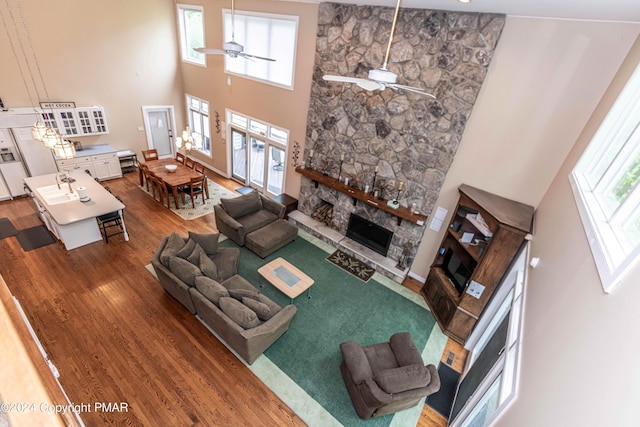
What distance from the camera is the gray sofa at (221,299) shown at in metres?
4.38

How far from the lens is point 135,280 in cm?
582

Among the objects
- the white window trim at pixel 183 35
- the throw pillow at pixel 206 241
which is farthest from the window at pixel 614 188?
the white window trim at pixel 183 35

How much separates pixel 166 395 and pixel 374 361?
3.05 m

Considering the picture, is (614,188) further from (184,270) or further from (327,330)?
(184,270)

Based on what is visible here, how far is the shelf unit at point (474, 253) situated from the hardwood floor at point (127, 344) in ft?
6.70

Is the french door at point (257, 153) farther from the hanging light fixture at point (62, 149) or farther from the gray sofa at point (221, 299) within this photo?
the hanging light fixture at point (62, 149)

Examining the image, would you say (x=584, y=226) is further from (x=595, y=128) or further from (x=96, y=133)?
(x=96, y=133)

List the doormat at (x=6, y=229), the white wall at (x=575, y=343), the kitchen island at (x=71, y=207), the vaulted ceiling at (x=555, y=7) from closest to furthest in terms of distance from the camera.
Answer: the white wall at (x=575, y=343), the vaulted ceiling at (x=555, y=7), the kitchen island at (x=71, y=207), the doormat at (x=6, y=229)

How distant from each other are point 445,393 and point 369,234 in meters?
3.68

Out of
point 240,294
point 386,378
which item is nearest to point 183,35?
point 240,294

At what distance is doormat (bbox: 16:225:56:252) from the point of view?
6340 mm

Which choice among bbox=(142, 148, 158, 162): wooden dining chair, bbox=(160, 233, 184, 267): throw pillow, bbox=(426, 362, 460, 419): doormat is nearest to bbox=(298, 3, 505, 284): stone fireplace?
bbox=(426, 362, 460, 419): doormat

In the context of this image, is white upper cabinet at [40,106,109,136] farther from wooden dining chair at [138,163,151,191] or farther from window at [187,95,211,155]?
window at [187,95,211,155]

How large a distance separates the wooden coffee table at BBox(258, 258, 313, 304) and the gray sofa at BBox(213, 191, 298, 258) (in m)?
0.93
